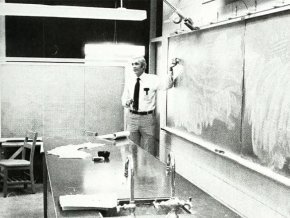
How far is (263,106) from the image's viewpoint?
3764mm

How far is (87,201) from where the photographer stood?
271 centimetres

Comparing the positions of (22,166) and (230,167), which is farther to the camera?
(22,166)

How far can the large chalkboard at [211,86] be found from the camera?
4.25 metres

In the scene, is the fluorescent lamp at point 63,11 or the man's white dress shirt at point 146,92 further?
the man's white dress shirt at point 146,92

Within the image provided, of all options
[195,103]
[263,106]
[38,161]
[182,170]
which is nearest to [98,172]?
[263,106]

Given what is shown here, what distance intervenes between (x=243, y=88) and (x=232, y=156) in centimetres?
67

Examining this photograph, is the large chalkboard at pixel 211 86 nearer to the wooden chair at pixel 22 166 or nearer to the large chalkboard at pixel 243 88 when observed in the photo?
the large chalkboard at pixel 243 88

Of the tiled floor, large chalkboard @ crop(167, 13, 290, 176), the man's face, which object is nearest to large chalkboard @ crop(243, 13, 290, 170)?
large chalkboard @ crop(167, 13, 290, 176)

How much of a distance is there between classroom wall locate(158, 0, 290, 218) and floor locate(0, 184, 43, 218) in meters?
1.94

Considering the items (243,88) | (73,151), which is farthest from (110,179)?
(243,88)

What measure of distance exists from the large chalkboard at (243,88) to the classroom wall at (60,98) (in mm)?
1911

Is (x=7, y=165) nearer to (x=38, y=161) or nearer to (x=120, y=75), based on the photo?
(x=38, y=161)

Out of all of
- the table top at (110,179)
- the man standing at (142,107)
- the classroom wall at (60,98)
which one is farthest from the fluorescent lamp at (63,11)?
the classroom wall at (60,98)

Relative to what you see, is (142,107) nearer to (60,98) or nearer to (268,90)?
(60,98)
